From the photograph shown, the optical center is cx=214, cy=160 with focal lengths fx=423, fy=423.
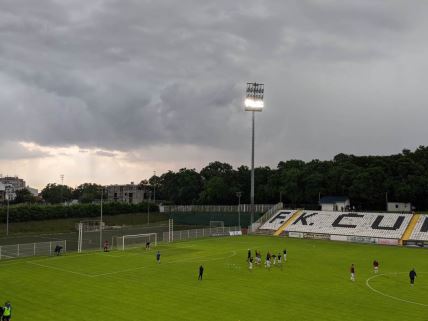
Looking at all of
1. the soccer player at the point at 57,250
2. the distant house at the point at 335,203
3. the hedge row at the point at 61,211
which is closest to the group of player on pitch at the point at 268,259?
the soccer player at the point at 57,250

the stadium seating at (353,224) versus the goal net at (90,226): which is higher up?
the stadium seating at (353,224)

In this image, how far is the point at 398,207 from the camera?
9600 centimetres

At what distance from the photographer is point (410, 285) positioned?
37031 millimetres

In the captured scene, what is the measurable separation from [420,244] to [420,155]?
45.4 meters

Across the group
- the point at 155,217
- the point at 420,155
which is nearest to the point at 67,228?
the point at 155,217

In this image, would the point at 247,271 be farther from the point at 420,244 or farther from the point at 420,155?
the point at 420,155

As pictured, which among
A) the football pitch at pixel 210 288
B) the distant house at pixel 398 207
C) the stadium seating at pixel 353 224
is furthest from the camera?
the distant house at pixel 398 207

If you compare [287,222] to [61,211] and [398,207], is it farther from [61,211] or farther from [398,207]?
[61,211]

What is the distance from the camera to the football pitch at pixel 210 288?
28281 millimetres

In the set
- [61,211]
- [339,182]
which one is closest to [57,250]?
[61,211]

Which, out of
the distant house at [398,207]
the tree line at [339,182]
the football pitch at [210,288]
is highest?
the tree line at [339,182]

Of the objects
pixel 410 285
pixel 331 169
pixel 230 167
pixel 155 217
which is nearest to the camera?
pixel 410 285

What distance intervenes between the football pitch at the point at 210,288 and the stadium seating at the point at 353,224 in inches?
755

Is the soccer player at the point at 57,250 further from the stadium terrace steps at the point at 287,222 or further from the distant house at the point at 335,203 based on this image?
the distant house at the point at 335,203
